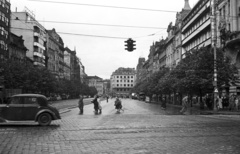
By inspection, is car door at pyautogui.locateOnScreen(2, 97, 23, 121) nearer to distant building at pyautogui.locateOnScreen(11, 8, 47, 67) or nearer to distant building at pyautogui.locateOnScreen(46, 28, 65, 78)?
distant building at pyautogui.locateOnScreen(11, 8, 47, 67)

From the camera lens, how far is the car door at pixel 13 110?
58.3ft

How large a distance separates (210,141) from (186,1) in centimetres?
9070

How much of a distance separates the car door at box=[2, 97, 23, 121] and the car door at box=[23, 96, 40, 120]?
0.27m

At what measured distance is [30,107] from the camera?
18.2 metres

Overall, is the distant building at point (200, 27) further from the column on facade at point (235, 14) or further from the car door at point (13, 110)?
the car door at point (13, 110)

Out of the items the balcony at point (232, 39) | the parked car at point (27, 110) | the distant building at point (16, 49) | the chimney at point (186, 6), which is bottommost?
the parked car at point (27, 110)

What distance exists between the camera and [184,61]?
46.8 m

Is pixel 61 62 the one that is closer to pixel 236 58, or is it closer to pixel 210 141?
pixel 236 58

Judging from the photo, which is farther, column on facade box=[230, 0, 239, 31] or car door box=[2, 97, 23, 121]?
column on facade box=[230, 0, 239, 31]

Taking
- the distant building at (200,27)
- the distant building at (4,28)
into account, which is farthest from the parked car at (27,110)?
the distant building at (4,28)

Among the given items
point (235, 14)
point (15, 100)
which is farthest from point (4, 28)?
point (15, 100)

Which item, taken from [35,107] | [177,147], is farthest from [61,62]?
[177,147]

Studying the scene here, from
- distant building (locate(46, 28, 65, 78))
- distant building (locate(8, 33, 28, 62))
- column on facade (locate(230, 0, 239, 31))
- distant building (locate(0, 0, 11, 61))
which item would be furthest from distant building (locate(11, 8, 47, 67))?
column on facade (locate(230, 0, 239, 31))

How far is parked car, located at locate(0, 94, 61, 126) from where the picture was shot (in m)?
17.8
